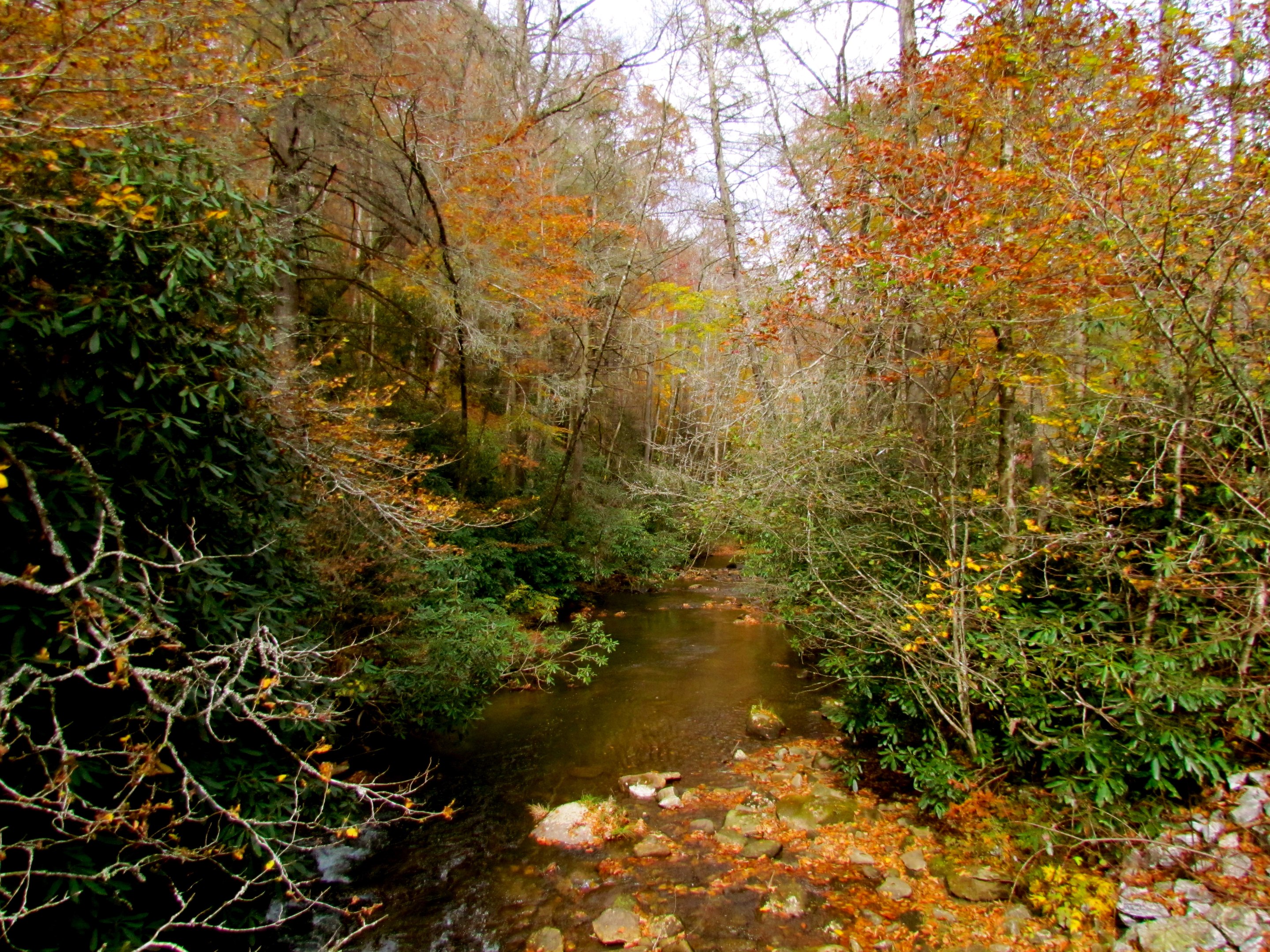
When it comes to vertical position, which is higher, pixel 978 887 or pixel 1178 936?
pixel 1178 936

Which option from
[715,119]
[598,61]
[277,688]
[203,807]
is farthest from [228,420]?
[598,61]

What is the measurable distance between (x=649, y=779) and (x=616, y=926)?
6.33 feet

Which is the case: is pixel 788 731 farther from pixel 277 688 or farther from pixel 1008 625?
pixel 277 688

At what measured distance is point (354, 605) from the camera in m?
5.61

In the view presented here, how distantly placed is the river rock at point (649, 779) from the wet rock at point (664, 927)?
1.71 meters

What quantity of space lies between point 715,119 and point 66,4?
34.7 ft

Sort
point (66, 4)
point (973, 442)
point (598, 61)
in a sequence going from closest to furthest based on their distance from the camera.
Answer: point (66, 4)
point (973, 442)
point (598, 61)

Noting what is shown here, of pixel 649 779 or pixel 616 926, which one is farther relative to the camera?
pixel 649 779

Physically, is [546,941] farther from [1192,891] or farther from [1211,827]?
[1211,827]

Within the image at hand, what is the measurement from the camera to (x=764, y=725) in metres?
7.04

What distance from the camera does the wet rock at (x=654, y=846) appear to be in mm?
4867

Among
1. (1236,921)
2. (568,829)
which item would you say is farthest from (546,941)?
(1236,921)

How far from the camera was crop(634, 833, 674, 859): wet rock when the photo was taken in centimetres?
487

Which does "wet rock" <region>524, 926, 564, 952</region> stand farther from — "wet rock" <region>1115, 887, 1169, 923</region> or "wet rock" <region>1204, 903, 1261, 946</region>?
"wet rock" <region>1204, 903, 1261, 946</region>
